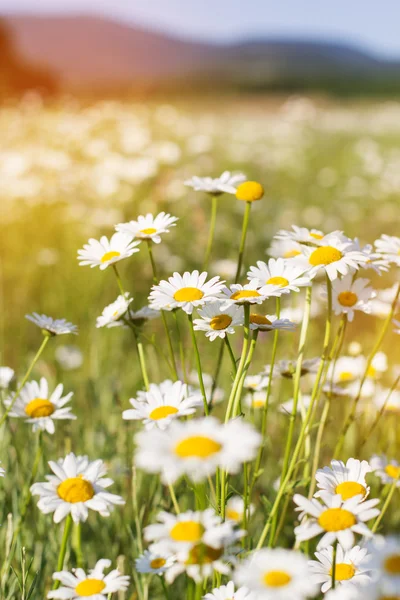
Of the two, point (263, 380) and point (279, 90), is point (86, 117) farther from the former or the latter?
point (279, 90)

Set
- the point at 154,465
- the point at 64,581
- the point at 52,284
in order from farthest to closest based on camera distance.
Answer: the point at 52,284, the point at 64,581, the point at 154,465

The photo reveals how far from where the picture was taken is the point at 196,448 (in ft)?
2.14

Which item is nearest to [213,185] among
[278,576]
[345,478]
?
[345,478]

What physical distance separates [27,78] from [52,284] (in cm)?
1037

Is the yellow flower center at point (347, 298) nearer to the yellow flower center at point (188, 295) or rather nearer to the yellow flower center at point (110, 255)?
the yellow flower center at point (188, 295)

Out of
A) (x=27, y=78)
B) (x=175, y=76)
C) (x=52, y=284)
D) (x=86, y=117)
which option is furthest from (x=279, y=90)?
(x=52, y=284)

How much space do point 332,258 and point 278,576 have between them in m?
0.63

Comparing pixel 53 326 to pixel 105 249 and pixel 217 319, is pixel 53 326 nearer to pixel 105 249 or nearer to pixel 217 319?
pixel 105 249

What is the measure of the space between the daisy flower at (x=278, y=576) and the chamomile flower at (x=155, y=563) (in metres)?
0.33

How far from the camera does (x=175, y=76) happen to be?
51969mm

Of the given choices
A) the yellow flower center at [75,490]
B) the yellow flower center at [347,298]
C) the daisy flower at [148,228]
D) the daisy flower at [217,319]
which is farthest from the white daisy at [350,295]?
the yellow flower center at [75,490]

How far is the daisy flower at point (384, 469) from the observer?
1366 millimetres

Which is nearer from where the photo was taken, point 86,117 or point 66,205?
point 66,205

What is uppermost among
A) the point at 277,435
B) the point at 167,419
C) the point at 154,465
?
the point at 154,465
